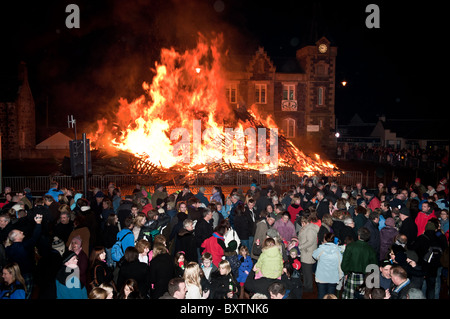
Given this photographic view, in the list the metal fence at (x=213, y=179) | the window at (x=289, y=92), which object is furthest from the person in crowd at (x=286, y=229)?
the window at (x=289, y=92)

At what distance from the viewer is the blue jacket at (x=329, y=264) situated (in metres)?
7.29

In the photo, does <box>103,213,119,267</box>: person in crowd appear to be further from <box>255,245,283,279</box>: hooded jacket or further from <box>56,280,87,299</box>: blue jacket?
<box>255,245,283,279</box>: hooded jacket

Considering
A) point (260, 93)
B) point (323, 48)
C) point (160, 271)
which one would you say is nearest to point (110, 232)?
point (160, 271)

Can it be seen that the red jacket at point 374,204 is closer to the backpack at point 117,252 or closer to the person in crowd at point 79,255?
the backpack at point 117,252

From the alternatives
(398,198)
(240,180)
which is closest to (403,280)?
(398,198)

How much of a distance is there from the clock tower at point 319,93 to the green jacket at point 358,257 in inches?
1454

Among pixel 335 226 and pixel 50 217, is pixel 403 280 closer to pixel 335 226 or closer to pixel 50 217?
pixel 335 226

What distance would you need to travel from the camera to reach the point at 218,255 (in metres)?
7.68

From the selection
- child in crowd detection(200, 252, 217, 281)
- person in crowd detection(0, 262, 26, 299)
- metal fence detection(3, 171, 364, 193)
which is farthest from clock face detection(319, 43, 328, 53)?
person in crowd detection(0, 262, 26, 299)

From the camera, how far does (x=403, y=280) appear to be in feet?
18.9

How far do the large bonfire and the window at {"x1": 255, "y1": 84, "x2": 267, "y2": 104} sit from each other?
12.0 metres

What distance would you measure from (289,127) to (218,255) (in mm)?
37629

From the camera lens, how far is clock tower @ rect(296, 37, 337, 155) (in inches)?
1711

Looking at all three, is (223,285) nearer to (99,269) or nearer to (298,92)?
(99,269)
